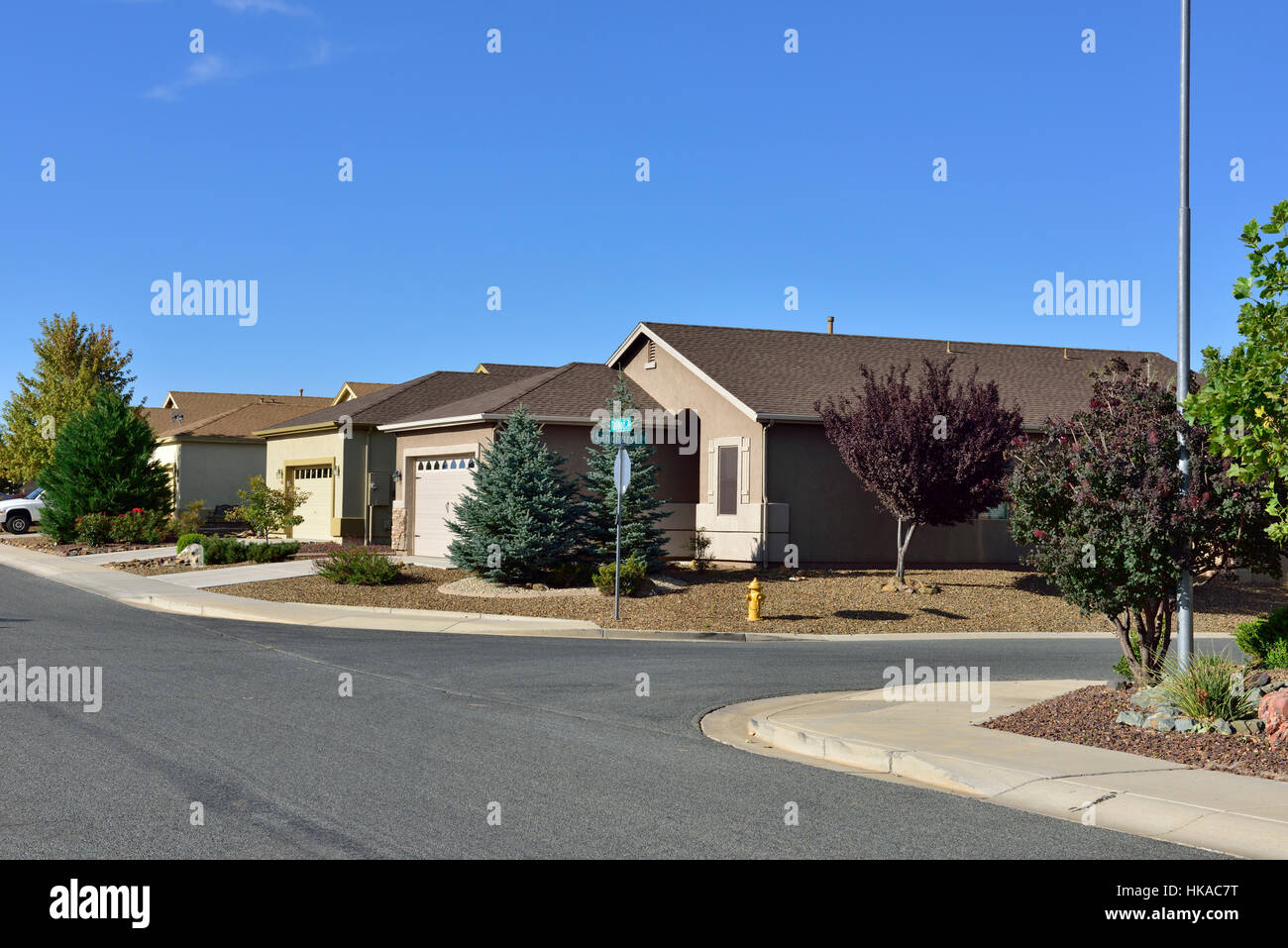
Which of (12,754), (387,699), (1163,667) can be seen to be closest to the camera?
(12,754)

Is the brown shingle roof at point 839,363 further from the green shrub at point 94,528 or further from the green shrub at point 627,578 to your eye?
the green shrub at point 94,528

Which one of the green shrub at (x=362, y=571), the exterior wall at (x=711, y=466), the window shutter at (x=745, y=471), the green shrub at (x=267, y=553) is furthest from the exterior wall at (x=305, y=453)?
the window shutter at (x=745, y=471)

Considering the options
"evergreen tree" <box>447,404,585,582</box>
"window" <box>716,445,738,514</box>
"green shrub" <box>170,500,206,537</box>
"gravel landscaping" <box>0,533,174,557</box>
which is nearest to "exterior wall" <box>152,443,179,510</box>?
"green shrub" <box>170,500,206,537</box>

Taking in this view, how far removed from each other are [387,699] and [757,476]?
16256 millimetres

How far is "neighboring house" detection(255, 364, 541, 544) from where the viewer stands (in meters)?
36.8

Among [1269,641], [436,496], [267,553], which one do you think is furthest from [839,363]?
[1269,641]

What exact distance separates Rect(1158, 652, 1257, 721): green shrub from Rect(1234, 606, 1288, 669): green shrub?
188 centimetres

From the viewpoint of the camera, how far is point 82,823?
23.3 feet

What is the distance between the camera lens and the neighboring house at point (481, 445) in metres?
29.2

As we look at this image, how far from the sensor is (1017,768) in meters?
9.02

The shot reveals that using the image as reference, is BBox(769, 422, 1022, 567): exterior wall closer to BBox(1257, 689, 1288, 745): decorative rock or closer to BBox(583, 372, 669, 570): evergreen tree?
BBox(583, 372, 669, 570): evergreen tree

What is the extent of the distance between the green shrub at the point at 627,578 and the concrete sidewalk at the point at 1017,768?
10546 mm
